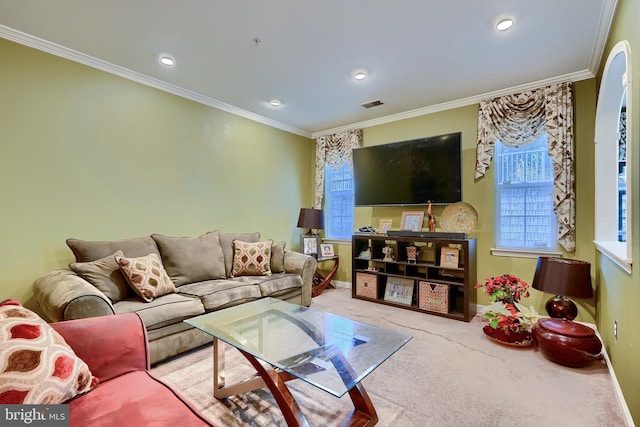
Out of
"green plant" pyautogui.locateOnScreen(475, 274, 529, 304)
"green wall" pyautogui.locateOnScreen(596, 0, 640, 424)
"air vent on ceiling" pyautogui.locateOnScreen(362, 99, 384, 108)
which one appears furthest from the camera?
"air vent on ceiling" pyautogui.locateOnScreen(362, 99, 384, 108)

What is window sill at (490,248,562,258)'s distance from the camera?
3.13 meters

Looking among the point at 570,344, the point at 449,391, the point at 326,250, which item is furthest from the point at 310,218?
the point at 570,344

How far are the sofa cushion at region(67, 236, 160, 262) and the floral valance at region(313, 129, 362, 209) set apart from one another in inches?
107

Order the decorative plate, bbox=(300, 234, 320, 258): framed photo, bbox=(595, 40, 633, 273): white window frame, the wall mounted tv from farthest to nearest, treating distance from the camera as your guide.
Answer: bbox=(300, 234, 320, 258): framed photo < the decorative plate < the wall mounted tv < bbox=(595, 40, 633, 273): white window frame

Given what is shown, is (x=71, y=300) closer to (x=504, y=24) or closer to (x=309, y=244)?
(x=309, y=244)

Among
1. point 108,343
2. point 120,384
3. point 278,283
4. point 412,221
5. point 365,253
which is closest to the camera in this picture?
point 120,384

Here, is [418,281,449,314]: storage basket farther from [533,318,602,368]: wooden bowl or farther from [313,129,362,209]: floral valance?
[313,129,362,209]: floral valance

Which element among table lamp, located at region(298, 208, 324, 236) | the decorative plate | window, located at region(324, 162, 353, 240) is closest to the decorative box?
window, located at region(324, 162, 353, 240)

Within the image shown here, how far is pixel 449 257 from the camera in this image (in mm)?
3449

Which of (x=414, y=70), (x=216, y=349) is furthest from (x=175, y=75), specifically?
(x=216, y=349)

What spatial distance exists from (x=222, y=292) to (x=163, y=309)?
54cm

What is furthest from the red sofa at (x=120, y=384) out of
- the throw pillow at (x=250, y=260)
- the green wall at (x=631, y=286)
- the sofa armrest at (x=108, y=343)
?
the green wall at (x=631, y=286)

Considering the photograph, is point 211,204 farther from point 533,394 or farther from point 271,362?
point 533,394

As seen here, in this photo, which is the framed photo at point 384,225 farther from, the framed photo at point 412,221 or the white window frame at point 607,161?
the white window frame at point 607,161
